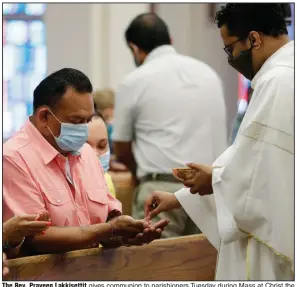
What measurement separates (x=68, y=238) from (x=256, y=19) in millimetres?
1103

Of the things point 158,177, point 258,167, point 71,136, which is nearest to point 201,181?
point 258,167

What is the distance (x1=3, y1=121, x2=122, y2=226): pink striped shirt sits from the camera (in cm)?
259

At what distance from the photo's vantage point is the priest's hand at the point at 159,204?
3.04 meters

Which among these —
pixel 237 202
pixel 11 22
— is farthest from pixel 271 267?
pixel 11 22

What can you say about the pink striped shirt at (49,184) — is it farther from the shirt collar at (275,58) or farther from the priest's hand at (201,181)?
the shirt collar at (275,58)

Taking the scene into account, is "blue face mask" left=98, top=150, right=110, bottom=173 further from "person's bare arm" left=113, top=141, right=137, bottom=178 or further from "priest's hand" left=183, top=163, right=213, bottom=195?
"person's bare arm" left=113, top=141, right=137, bottom=178

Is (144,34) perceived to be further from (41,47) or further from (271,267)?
(41,47)

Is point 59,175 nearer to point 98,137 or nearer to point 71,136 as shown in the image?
point 71,136

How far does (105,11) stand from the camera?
27.3ft

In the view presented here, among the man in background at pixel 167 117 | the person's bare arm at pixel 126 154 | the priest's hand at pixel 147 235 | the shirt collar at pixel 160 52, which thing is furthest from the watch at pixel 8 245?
the shirt collar at pixel 160 52

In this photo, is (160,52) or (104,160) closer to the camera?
(104,160)

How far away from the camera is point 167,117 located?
3.96m

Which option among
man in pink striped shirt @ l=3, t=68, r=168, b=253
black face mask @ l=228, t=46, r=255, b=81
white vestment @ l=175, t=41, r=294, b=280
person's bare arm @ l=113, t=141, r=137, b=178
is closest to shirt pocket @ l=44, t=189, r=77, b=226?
man in pink striped shirt @ l=3, t=68, r=168, b=253

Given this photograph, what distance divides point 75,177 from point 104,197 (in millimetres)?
164
